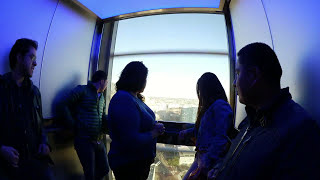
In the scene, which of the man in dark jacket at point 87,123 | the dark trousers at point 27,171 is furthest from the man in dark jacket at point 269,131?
the man in dark jacket at point 87,123

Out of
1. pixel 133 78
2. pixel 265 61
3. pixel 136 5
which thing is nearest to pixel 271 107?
pixel 265 61

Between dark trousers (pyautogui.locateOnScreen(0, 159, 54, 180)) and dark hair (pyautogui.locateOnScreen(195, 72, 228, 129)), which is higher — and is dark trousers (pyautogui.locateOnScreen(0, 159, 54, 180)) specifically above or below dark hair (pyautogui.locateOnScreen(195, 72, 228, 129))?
below

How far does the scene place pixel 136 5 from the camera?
3.29 m

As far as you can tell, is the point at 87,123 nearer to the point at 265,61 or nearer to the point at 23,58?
the point at 23,58

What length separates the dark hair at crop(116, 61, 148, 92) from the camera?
70.7 inches

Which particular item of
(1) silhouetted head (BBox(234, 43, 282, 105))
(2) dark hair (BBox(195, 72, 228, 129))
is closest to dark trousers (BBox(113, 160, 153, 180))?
(2) dark hair (BBox(195, 72, 228, 129))

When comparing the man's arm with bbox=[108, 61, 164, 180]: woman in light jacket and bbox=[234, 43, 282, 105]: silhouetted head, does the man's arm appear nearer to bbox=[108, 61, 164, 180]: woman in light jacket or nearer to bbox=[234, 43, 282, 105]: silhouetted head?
bbox=[234, 43, 282, 105]: silhouetted head

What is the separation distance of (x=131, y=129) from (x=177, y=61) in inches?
85.9

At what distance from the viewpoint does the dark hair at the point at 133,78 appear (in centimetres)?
180

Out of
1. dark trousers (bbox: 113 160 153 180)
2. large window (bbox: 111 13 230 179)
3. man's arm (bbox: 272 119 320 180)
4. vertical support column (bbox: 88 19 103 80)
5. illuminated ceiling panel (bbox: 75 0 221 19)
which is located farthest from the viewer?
vertical support column (bbox: 88 19 103 80)

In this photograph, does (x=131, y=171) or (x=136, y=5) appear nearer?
(x=131, y=171)

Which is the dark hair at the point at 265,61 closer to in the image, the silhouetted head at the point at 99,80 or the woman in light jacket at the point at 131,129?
the woman in light jacket at the point at 131,129

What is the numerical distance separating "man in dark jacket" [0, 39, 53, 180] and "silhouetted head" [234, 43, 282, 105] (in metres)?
1.62

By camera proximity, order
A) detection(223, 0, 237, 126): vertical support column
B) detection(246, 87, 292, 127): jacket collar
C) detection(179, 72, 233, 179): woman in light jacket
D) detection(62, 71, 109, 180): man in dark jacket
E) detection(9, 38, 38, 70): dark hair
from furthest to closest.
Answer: detection(223, 0, 237, 126): vertical support column < detection(62, 71, 109, 180): man in dark jacket < detection(9, 38, 38, 70): dark hair < detection(179, 72, 233, 179): woman in light jacket < detection(246, 87, 292, 127): jacket collar
